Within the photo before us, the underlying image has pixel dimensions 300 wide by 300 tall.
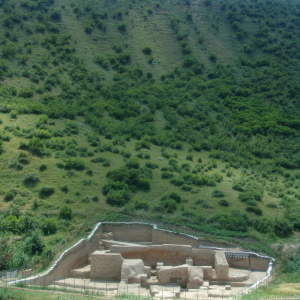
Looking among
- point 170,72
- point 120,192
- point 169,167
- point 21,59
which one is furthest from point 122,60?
point 120,192

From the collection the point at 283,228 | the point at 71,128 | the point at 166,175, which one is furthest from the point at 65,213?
the point at 71,128

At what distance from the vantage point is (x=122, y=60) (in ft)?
231

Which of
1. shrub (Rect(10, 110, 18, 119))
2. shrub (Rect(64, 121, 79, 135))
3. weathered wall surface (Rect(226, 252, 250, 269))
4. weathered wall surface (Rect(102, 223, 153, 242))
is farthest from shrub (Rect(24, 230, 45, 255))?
shrub (Rect(10, 110, 18, 119))

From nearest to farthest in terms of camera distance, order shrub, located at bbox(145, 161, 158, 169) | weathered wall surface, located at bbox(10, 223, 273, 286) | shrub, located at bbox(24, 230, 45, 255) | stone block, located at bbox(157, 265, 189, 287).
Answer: weathered wall surface, located at bbox(10, 223, 273, 286) < stone block, located at bbox(157, 265, 189, 287) < shrub, located at bbox(24, 230, 45, 255) < shrub, located at bbox(145, 161, 158, 169)

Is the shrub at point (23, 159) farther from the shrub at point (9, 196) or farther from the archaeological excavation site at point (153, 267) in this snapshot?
the archaeological excavation site at point (153, 267)

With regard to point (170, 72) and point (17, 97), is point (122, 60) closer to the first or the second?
point (170, 72)

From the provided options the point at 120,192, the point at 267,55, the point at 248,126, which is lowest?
the point at 120,192

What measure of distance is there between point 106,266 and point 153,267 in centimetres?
386

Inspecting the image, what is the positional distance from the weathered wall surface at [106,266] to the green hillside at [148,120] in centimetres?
323

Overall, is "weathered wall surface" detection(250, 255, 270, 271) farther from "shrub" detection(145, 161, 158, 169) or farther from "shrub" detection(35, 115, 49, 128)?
"shrub" detection(35, 115, 49, 128)

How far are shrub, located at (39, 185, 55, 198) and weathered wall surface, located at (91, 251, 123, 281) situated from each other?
10773mm

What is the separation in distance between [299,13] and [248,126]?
3899 cm

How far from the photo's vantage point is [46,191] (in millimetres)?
37938

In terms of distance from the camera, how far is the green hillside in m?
36.1
